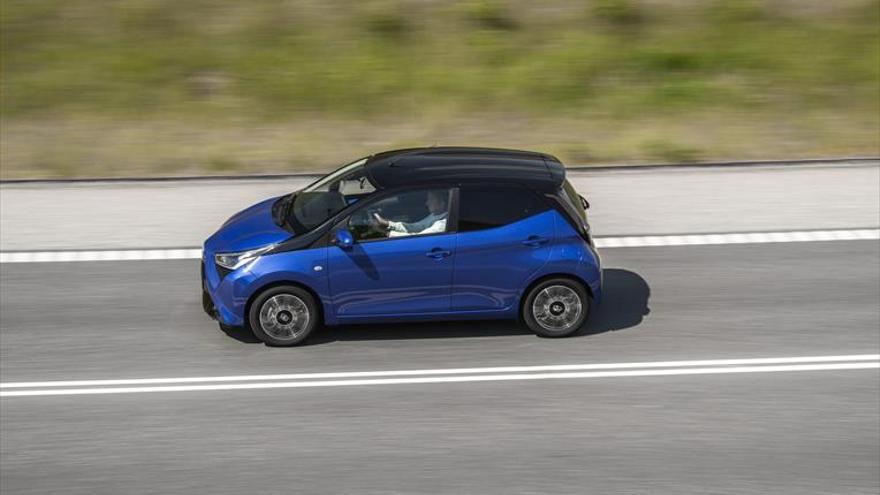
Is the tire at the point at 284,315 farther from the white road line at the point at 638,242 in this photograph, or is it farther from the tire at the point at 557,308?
the white road line at the point at 638,242

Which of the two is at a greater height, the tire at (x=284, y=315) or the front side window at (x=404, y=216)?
the front side window at (x=404, y=216)

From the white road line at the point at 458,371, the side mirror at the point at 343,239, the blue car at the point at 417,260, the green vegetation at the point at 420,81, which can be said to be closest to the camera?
the white road line at the point at 458,371

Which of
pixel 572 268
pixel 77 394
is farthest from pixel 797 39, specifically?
pixel 77 394

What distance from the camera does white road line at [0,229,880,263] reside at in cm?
1360

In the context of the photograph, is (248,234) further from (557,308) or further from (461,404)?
(557,308)

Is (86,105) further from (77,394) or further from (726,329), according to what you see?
(726,329)

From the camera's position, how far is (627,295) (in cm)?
1241

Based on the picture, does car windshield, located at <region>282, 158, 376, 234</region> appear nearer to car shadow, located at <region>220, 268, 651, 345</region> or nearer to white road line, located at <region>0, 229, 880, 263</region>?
car shadow, located at <region>220, 268, 651, 345</region>

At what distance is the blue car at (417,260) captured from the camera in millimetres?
10844

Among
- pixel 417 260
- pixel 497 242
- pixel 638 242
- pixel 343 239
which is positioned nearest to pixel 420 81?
pixel 638 242

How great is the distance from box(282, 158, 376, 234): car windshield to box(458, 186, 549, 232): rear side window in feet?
2.80

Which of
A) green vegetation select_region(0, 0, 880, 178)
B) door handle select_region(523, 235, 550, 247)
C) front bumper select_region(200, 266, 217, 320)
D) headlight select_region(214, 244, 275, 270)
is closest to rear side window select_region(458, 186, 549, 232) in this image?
door handle select_region(523, 235, 550, 247)

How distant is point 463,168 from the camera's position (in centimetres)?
1132

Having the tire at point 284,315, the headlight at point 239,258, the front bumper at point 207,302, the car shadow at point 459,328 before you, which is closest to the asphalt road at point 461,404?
the car shadow at point 459,328
